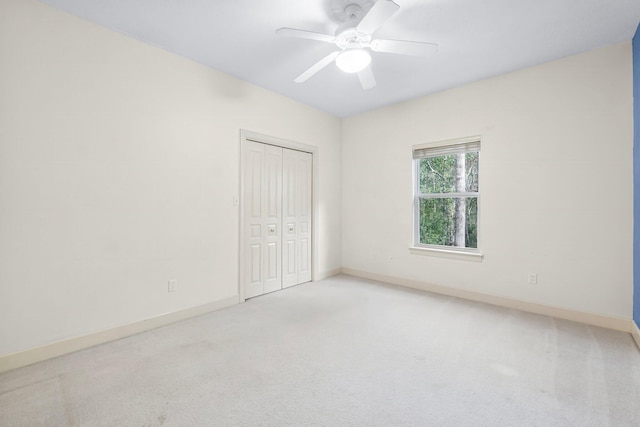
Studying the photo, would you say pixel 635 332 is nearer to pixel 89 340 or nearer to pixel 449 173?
pixel 449 173

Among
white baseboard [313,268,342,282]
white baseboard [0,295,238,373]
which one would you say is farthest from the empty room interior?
white baseboard [313,268,342,282]

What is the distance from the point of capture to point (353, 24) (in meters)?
2.15

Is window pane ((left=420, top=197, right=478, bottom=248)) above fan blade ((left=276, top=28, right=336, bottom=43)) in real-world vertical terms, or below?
below

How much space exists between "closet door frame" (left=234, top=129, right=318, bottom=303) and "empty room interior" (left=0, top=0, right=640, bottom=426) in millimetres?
42

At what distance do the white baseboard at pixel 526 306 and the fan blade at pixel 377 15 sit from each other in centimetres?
317

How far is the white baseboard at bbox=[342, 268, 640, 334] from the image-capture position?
9.08 ft

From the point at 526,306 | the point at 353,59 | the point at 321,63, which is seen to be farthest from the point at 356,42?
the point at 526,306

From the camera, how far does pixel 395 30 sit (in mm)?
2520

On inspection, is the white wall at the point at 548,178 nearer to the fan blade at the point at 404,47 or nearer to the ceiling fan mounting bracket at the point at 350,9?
the fan blade at the point at 404,47

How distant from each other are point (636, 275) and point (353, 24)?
10.5 ft

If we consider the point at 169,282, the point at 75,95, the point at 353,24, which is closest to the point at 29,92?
the point at 75,95

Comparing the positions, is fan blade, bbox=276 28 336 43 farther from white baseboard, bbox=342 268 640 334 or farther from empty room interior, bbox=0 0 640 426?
white baseboard, bbox=342 268 640 334

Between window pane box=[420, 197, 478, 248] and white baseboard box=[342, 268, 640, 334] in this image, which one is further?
window pane box=[420, 197, 478, 248]

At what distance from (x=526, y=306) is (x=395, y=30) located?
123 inches
